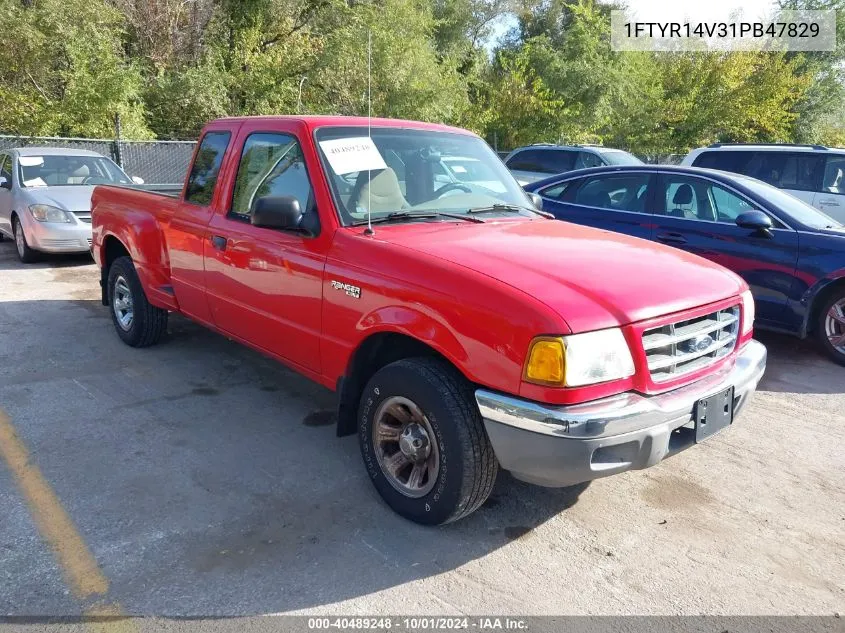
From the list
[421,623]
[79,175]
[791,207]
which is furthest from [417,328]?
[79,175]

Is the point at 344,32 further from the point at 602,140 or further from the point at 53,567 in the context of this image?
the point at 53,567

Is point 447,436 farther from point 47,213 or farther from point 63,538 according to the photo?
point 47,213

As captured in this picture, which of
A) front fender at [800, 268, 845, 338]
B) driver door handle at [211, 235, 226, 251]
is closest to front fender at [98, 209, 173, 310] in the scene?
driver door handle at [211, 235, 226, 251]

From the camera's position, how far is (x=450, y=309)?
303 centimetres

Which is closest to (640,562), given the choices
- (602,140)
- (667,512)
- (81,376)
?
(667,512)

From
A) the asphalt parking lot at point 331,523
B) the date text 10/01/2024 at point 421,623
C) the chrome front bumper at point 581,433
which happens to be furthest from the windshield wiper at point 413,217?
the date text 10/01/2024 at point 421,623

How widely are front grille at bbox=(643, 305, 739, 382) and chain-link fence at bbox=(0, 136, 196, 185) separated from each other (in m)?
14.4

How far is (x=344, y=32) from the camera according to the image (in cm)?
2189

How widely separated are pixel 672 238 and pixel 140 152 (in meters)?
13.9

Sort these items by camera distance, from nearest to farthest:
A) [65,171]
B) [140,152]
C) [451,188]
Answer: [451,188], [65,171], [140,152]

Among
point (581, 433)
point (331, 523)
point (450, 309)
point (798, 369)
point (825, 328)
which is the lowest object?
point (798, 369)

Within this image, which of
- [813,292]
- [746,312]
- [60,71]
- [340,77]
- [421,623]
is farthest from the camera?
[340,77]

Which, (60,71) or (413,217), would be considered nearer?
(413,217)

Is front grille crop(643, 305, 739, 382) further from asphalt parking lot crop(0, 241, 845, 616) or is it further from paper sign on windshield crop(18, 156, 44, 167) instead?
paper sign on windshield crop(18, 156, 44, 167)
